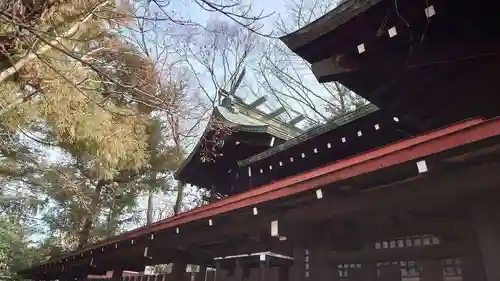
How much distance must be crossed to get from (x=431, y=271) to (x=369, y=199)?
0.76 meters

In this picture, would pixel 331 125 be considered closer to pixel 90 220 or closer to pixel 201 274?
pixel 201 274

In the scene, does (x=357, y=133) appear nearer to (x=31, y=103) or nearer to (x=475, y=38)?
(x=475, y=38)

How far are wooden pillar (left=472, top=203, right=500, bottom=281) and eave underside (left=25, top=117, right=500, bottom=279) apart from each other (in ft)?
0.33

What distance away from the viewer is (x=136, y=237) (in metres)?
5.07

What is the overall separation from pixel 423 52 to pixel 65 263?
7847 mm

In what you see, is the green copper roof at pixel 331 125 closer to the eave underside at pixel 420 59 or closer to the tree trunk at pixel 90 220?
the eave underside at pixel 420 59

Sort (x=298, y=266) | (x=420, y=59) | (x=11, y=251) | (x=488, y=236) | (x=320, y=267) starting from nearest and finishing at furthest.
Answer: (x=488, y=236) → (x=320, y=267) → (x=420, y=59) → (x=298, y=266) → (x=11, y=251)

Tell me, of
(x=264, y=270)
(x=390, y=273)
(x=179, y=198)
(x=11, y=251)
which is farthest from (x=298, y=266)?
(x=179, y=198)

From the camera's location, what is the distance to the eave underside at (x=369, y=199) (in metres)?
2.26

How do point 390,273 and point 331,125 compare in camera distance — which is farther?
point 331,125

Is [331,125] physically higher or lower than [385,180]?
higher

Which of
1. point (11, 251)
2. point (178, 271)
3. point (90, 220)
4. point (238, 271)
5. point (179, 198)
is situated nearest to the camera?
point (238, 271)

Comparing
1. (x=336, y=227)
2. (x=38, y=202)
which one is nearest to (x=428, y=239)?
(x=336, y=227)

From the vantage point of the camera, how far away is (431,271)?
291 cm
